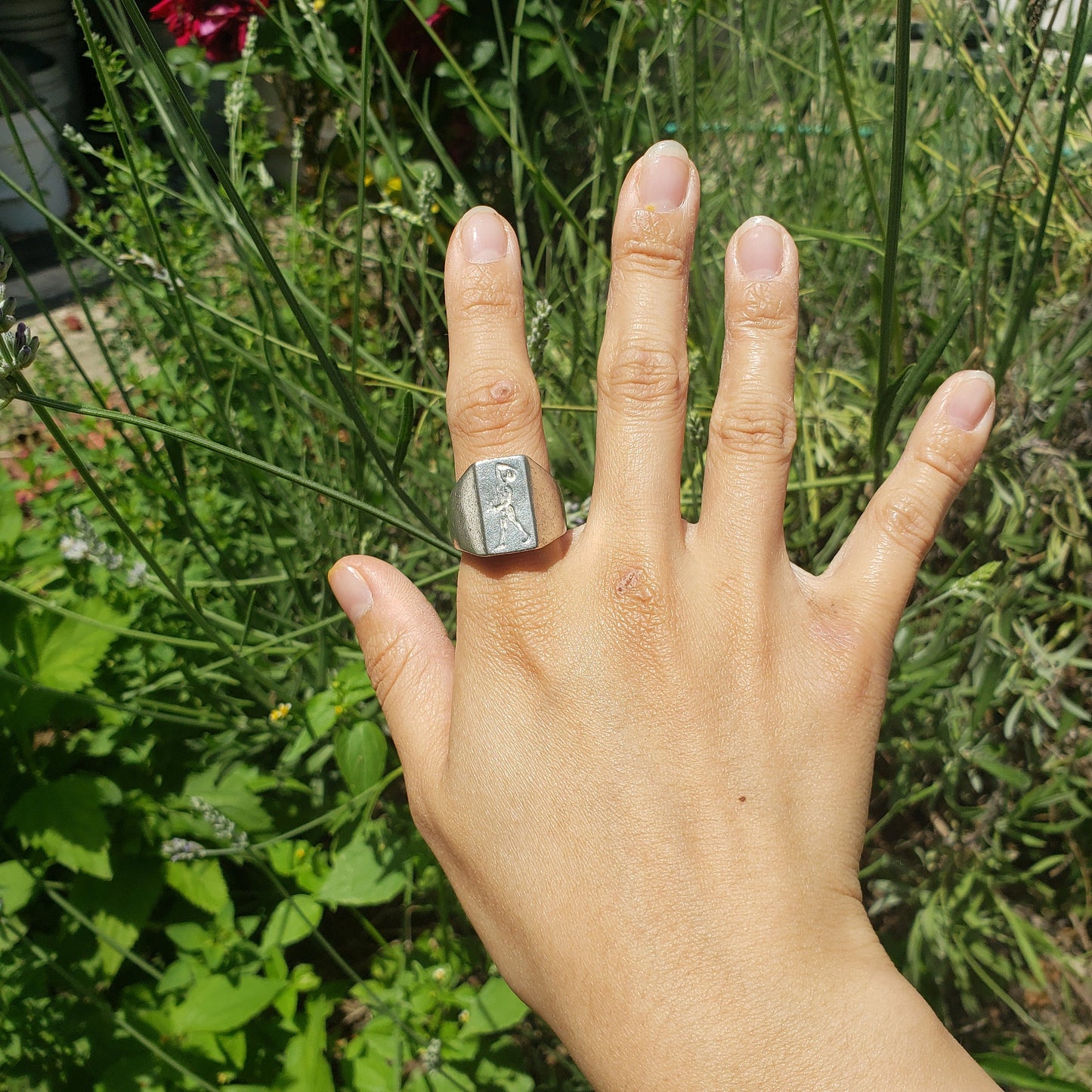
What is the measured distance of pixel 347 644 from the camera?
57.8 inches

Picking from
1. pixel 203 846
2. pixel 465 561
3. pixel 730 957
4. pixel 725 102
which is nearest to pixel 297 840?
pixel 203 846

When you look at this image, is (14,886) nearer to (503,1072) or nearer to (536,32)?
(503,1072)

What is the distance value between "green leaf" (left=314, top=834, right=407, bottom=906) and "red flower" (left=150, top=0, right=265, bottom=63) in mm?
2087

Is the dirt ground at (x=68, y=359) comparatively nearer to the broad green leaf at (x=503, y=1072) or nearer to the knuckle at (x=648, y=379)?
the knuckle at (x=648, y=379)

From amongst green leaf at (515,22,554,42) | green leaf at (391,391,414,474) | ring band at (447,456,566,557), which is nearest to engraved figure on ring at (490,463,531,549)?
ring band at (447,456,566,557)

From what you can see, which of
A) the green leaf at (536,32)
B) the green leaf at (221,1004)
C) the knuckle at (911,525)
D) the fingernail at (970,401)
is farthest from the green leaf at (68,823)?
the green leaf at (536,32)

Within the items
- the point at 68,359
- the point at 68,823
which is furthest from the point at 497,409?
the point at 68,359

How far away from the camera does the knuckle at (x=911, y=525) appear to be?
3.33 ft

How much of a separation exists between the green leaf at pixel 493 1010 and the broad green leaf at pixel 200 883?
44cm

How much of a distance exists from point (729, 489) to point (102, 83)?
0.93 m

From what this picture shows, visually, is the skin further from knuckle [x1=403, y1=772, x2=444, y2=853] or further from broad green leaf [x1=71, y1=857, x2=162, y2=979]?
broad green leaf [x1=71, y1=857, x2=162, y2=979]

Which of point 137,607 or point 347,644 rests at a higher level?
point 137,607

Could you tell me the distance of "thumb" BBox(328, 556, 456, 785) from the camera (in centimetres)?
102

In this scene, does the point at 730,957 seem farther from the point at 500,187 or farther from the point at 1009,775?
the point at 500,187
